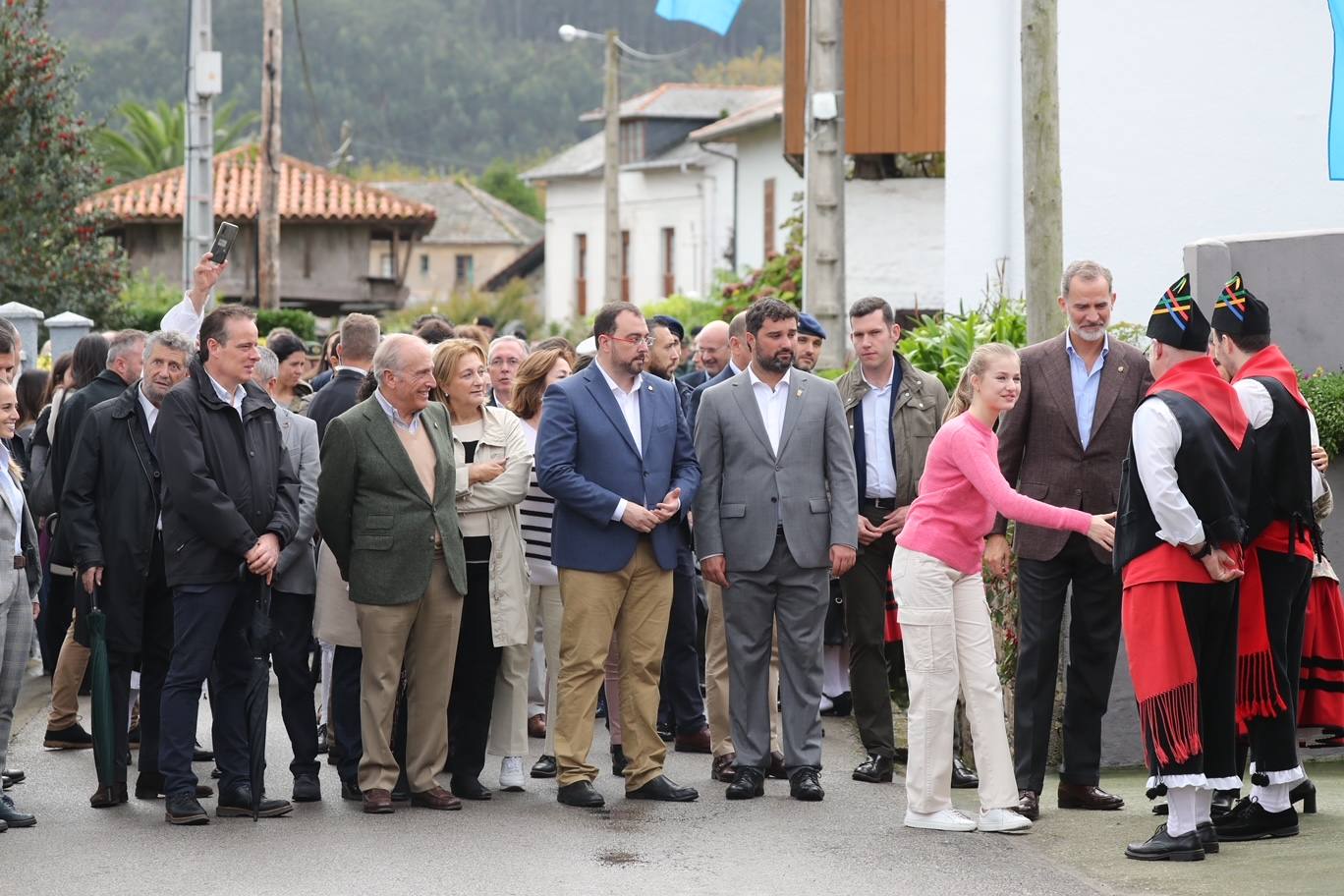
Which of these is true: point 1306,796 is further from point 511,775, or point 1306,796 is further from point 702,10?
point 702,10

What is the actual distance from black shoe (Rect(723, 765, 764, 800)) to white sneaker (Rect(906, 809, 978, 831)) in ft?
3.08

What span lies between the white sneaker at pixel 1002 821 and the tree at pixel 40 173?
742 inches

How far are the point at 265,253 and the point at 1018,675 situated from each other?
76.7ft

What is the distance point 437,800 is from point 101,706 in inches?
63.1

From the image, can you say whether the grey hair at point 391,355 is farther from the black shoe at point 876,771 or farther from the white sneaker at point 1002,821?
the white sneaker at point 1002,821

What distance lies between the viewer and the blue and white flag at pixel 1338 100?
10.7m

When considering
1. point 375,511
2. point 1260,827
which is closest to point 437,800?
point 375,511

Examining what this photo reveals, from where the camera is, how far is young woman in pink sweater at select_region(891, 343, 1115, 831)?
26.2 feet

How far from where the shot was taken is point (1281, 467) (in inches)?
299

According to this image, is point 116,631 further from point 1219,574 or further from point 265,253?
point 265,253

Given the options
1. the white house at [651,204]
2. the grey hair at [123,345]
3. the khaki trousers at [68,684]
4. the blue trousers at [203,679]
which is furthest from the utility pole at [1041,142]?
the white house at [651,204]

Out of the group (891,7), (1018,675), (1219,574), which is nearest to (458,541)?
(1018,675)

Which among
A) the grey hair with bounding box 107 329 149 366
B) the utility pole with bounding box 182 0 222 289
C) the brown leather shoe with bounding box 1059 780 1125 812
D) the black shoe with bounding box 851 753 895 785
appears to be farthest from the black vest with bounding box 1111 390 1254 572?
the utility pole with bounding box 182 0 222 289

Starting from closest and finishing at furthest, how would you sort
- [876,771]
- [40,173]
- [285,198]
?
[876,771], [40,173], [285,198]
